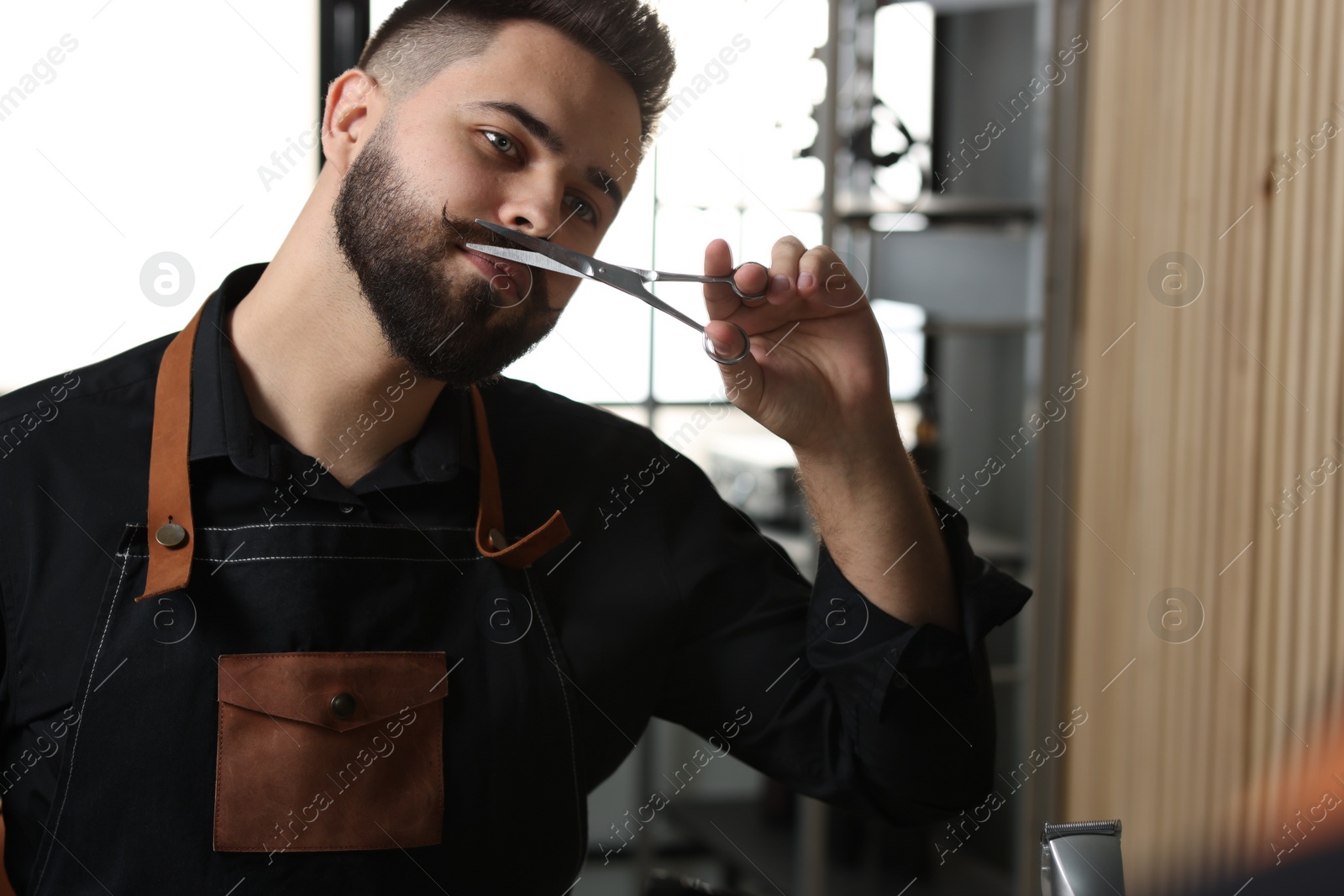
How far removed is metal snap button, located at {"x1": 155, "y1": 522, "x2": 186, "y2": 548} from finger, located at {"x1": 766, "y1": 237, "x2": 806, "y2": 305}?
580 millimetres

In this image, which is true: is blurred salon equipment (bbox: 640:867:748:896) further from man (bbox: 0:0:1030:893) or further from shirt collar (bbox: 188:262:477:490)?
shirt collar (bbox: 188:262:477:490)

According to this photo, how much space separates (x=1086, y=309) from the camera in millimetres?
2416

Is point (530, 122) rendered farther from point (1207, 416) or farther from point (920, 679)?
point (1207, 416)

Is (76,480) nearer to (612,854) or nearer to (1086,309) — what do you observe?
(612,854)

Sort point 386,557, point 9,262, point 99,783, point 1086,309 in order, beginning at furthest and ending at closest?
point 1086,309 → point 9,262 → point 386,557 → point 99,783

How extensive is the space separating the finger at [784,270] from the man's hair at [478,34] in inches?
12.6

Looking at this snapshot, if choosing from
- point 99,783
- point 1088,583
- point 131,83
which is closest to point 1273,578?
point 1088,583

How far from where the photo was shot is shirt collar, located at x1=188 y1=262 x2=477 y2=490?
3.56ft

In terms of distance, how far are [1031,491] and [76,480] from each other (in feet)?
6.45

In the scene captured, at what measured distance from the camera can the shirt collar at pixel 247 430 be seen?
3.56ft
